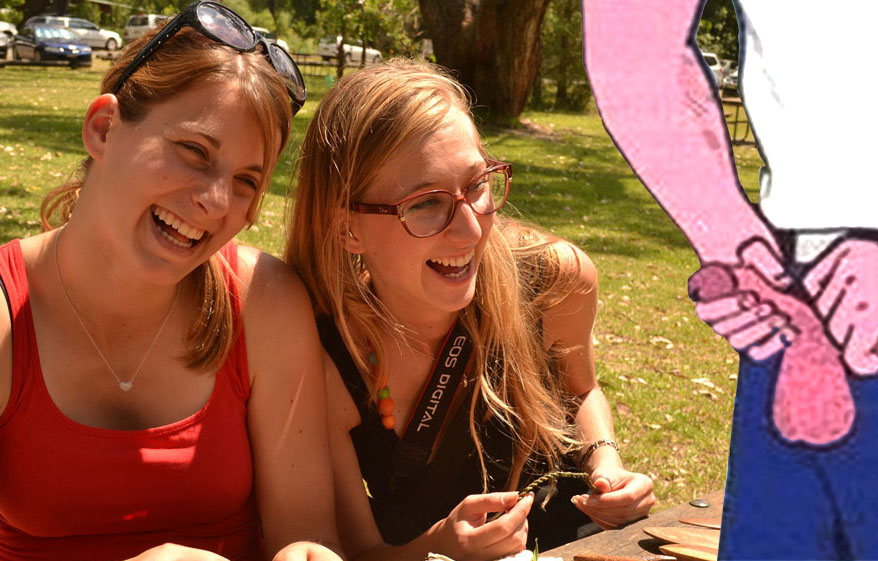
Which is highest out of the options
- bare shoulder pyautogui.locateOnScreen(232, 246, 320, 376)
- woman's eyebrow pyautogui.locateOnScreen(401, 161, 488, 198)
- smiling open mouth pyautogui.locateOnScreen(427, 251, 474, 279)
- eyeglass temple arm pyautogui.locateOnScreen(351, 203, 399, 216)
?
woman's eyebrow pyautogui.locateOnScreen(401, 161, 488, 198)

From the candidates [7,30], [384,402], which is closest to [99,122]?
[384,402]

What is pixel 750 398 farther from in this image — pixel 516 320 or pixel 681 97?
pixel 516 320

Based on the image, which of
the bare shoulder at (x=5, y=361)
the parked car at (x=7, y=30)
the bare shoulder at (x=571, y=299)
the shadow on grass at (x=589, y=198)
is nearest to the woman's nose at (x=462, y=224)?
the bare shoulder at (x=571, y=299)

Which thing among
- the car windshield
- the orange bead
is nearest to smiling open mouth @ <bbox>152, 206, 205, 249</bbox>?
the orange bead

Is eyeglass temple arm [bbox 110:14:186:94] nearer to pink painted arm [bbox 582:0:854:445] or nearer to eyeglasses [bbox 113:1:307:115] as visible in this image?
eyeglasses [bbox 113:1:307:115]

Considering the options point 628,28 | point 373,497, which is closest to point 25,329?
point 373,497

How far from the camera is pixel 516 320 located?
6.65 feet

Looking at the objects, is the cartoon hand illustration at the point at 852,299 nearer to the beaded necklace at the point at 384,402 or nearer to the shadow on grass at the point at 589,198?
the beaded necklace at the point at 384,402

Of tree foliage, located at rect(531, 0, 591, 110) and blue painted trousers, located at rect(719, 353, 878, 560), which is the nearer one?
blue painted trousers, located at rect(719, 353, 878, 560)

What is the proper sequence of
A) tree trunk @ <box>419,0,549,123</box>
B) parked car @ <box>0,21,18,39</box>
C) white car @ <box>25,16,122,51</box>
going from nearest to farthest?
1. tree trunk @ <box>419,0,549,123</box>
2. parked car @ <box>0,21,18,39</box>
3. white car @ <box>25,16,122,51</box>

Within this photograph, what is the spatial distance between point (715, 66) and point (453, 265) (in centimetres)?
68

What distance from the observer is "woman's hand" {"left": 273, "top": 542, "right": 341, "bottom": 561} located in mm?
1562

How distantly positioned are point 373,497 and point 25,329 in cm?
82

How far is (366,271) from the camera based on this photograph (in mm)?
2068
